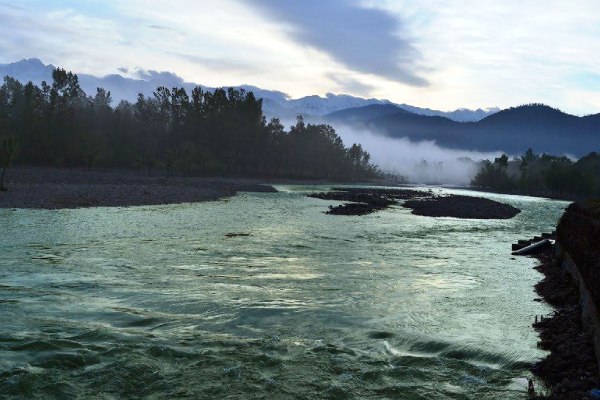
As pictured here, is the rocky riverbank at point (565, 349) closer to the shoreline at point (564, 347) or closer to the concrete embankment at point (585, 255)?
the shoreline at point (564, 347)

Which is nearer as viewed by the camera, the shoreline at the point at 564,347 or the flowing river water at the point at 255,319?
the shoreline at the point at 564,347

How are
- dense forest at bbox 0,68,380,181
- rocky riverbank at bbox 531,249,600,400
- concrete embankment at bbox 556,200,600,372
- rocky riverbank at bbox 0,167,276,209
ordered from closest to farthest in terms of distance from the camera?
rocky riverbank at bbox 531,249,600,400, concrete embankment at bbox 556,200,600,372, rocky riverbank at bbox 0,167,276,209, dense forest at bbox 0,68,380,181

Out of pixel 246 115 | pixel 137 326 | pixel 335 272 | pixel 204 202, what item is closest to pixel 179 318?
pixel 137 326

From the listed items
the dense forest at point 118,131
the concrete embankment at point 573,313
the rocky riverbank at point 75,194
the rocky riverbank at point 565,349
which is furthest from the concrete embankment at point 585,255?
the dense forest at point 118,131

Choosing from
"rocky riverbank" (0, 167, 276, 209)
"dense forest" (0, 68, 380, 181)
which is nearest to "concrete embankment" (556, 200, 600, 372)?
"rocky riverbank" (0, 167, 276, 209)

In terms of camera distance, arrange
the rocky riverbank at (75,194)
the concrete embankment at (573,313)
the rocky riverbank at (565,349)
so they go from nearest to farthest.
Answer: the rocky riverbank at (565,349) → the concrete embankment at (573,313) → the rocky riverbank at (75,194)

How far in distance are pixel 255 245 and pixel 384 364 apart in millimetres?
22742

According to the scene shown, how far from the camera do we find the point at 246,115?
199875 mm

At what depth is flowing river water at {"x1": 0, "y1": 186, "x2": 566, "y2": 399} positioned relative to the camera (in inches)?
476

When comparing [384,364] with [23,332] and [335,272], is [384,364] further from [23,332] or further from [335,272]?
[335,272]

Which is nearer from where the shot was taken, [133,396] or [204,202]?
[133,396]

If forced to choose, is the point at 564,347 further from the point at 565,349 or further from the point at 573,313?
the point at 573,313

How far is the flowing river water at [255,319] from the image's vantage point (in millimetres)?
12086

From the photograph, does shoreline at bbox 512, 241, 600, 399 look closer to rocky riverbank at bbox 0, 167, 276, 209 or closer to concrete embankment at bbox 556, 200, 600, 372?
concrete embankment at bbox 556, 200, 600, 372
